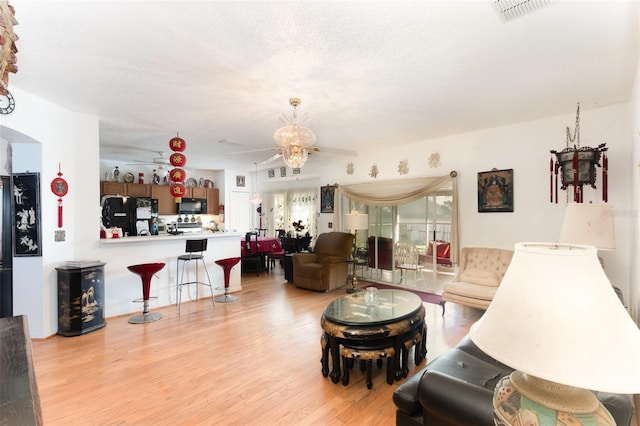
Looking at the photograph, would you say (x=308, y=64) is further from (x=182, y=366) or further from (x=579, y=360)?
(x=182, y=366)

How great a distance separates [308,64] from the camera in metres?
2.61

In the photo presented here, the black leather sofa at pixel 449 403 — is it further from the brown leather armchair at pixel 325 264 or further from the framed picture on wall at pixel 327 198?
the framed picture on wall at pixel 327 198

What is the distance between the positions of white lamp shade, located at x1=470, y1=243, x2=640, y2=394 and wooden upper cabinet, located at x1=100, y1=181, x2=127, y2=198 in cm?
806

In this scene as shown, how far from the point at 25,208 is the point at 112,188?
3.81 meters

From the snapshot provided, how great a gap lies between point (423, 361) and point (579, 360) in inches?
99.1

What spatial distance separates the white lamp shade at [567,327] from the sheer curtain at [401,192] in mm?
4444

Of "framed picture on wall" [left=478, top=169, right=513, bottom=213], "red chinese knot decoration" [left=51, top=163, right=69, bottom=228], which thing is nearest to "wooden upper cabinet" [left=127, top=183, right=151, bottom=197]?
"red chinese knot decoration" [left=51, top=163, right=69, bottom=228]

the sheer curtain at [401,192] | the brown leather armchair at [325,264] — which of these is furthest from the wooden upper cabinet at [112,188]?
the sheer curtain at [401,192]

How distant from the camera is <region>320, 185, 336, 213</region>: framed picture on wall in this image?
707cm

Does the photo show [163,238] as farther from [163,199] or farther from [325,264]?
[163,199]

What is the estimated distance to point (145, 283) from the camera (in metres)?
4.05

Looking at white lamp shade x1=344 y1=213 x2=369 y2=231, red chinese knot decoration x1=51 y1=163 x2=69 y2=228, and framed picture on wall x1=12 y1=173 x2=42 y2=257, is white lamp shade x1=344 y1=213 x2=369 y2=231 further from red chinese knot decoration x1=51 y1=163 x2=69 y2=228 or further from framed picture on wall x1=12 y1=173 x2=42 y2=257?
framed picture on wall x1=12 y1=173 x2=42 y2=257

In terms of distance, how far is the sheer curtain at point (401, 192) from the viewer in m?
5.04

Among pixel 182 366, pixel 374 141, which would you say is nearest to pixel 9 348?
pixel 182 366
